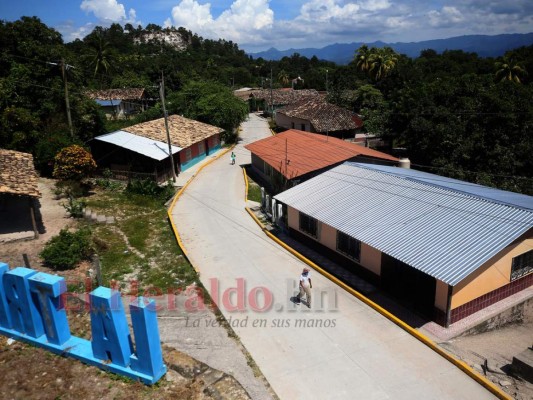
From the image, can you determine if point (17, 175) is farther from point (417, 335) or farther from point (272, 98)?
point (272, 98)

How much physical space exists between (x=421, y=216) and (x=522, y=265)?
3559 millimetres

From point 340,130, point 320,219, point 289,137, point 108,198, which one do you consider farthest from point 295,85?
point 320,219

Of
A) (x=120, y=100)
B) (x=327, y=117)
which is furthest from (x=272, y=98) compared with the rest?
(x=327, y=117)

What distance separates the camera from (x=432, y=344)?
1162 centimetres

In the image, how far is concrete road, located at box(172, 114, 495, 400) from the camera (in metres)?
10.3

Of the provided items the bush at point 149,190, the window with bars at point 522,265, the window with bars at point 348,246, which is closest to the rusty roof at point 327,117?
the bush at point 149,190

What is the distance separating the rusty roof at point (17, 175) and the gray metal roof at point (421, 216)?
11.5 meters

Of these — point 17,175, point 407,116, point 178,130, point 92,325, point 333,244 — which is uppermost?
point 407,116

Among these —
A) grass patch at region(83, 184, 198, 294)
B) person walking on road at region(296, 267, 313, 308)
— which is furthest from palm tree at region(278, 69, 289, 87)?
person walking on road at region(296, 267, 313, 308)

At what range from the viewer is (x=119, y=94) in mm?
59719

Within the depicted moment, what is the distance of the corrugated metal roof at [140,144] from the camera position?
3014 centimetres

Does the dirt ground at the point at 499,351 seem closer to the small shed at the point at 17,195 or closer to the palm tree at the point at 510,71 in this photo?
the small shed at the point at 17,195

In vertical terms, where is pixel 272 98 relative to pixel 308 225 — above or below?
above

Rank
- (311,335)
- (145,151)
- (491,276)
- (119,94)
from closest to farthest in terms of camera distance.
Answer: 1. (311,335)
2. (491,276)
3. (145,151)
4. (119,94)
